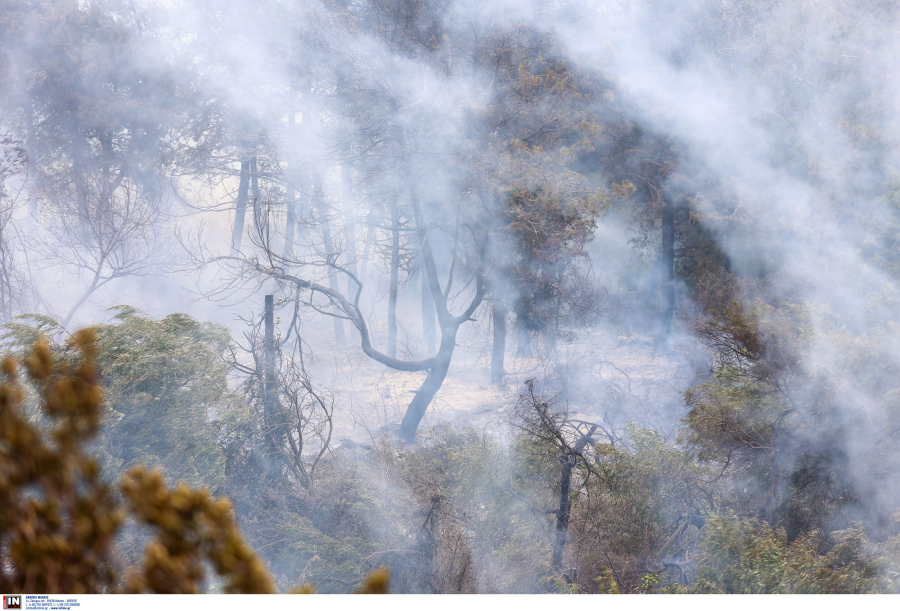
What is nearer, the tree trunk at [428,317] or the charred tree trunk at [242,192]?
the charred tree trunk at [242,192]

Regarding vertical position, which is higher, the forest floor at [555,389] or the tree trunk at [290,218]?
the tree trunk at [290,218]

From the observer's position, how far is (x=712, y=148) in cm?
451

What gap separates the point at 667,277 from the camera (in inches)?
214

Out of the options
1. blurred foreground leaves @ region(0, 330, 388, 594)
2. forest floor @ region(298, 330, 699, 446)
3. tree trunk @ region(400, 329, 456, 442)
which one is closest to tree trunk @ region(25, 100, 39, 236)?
forest floor @ region(298, 330, 699, 446)

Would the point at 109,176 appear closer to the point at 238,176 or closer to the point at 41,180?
the point at 41,180

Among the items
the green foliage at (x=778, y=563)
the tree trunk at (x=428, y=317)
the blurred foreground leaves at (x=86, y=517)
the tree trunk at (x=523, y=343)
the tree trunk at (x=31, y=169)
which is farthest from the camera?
the tree trunk at (x=428, y=317)

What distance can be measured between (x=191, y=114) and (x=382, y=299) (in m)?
3.79

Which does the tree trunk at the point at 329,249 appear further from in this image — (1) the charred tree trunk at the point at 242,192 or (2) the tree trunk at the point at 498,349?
(2) the tree trunk at the point at 498,349

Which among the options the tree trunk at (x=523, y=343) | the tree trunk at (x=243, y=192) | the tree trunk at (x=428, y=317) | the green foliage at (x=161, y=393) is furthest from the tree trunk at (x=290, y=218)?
the tree trunk at (x=523, y=343)

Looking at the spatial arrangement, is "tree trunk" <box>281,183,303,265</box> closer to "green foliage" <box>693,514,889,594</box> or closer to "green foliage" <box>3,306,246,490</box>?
"green foliage" <box>3,306,246,490</box>

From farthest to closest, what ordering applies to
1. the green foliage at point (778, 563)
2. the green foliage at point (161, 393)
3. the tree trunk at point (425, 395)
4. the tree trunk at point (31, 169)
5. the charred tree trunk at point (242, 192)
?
1. the charred tree trunk at point (242, 192)
2. the tree trunk at point (425, 395)
3. the tree trunk at point (31, 169)
4. the green foliage at point (161, 393)
5. the green foliage at point (778, 563)

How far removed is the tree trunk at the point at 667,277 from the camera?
527 centimetres

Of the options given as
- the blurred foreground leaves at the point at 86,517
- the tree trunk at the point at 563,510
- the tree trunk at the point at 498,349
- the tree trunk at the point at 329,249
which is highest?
the tree trunk at the point at 329,249

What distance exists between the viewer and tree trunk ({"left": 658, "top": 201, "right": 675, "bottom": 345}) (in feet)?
17.3
